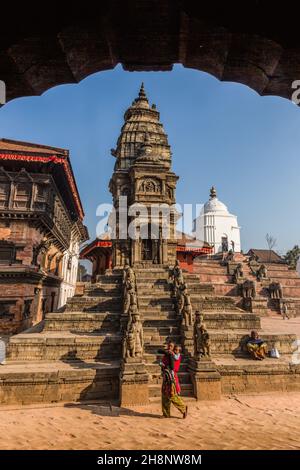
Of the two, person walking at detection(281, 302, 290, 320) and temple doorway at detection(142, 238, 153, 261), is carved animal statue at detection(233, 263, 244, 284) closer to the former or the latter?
person walking at detection(281, 302, 290, 320)

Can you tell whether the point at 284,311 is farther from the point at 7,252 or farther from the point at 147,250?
the point at 7,252

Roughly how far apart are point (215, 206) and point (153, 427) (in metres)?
56.1

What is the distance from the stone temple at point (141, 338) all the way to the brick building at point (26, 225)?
180 inches

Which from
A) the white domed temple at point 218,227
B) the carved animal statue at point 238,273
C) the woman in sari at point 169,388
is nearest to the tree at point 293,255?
the white domed temple at point 218,227

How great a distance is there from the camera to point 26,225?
18.7 meters

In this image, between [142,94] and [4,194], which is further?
[142,94]

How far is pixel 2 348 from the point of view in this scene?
902 centimetres

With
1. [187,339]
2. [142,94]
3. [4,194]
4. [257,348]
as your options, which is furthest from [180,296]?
[142,94]

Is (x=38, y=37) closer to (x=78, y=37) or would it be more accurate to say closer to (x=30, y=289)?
(x=78, y=37)

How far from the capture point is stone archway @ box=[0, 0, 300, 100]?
1920mm

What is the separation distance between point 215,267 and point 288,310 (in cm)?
754

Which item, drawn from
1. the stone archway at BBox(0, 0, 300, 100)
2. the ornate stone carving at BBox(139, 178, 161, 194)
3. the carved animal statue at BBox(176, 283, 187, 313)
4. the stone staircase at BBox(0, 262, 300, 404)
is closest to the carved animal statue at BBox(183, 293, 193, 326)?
the carved animal statue at BBox(176, 283, 187, 313)

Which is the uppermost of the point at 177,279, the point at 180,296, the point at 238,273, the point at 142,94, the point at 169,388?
the point at 142,94

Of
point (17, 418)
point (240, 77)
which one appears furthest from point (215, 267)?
point (240, 77)
